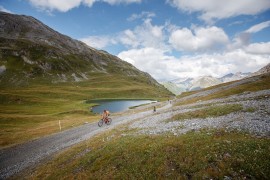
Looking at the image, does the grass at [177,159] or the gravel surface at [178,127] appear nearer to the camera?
the grass at [177,159]

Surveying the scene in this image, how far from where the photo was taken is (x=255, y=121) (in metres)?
26.1

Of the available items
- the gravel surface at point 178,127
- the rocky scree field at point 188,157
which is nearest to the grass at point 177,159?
the rocky scree field at point 188,157

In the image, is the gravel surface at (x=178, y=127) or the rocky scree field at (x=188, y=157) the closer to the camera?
the rocky scree field at (x=188, y=157)

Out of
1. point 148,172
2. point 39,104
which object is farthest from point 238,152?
point 39,104

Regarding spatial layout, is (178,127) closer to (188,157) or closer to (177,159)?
(177,159)

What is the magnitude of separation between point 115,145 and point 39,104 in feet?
409

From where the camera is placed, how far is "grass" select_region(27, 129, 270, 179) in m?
16.3

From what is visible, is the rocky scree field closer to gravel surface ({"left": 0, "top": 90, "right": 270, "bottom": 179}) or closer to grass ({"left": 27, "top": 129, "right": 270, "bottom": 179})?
grass ({"left": 27, "top": 129, "right": 270, "bottom": 179})

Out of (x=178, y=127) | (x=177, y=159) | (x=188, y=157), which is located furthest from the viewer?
(x=178, y=127)

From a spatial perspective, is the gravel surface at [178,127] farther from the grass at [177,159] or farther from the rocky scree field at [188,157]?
the grass at [177,159]

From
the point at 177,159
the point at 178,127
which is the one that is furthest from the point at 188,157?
the point at 178,127

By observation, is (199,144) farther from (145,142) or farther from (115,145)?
(115,145)

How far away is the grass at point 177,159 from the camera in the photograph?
16312 mm

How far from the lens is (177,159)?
1966 centimetres
